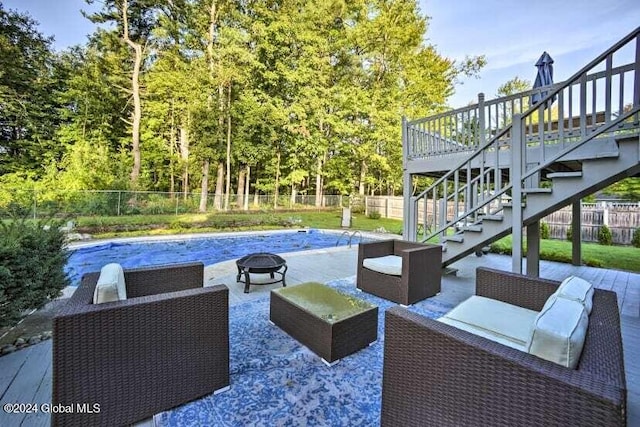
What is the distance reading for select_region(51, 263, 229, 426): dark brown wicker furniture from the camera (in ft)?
5.17

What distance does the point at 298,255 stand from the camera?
6.81 meters

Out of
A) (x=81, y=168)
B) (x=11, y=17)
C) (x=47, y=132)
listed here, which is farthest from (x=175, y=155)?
(x=11, y=17)

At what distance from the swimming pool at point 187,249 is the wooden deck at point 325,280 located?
2.83 m

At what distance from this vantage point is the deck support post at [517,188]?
3.72 m

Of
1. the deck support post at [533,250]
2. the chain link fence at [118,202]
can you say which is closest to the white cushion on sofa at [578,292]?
the deck support post at [533,250]

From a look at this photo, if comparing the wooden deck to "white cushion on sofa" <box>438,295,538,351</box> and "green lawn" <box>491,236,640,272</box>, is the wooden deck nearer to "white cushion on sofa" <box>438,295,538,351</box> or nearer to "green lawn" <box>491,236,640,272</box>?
"green lawn" <box>491,236,640,272</box>

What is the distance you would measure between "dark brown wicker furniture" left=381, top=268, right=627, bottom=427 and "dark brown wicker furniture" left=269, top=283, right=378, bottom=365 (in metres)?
0.83

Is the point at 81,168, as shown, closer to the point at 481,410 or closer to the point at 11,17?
the point at 11,17

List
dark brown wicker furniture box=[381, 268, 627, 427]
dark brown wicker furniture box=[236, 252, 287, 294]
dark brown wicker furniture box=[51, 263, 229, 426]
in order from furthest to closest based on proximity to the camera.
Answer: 1. dark brown wicker furniture box=[236, 252, 287, 294]
2. dark brown wicker furniture box=[51, 263, 229, 426]
3. dark brown wicker furniture box=[381, 268, 627, 427]

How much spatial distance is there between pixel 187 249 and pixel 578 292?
9.08 meters

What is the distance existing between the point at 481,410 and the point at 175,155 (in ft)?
61.0

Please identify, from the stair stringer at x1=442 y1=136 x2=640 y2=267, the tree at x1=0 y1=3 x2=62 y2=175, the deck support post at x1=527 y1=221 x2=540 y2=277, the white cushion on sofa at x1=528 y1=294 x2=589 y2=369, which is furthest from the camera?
the tree at x1=0 y1=3 x2=62 y2=175

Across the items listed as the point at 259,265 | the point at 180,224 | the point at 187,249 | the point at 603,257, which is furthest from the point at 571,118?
the point at 180,224

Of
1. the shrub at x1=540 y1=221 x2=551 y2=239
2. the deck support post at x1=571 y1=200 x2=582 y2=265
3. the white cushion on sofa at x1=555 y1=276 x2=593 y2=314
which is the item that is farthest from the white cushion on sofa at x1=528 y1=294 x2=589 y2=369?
the shrub at x1=540 y1=221 x2=551 y2=239
